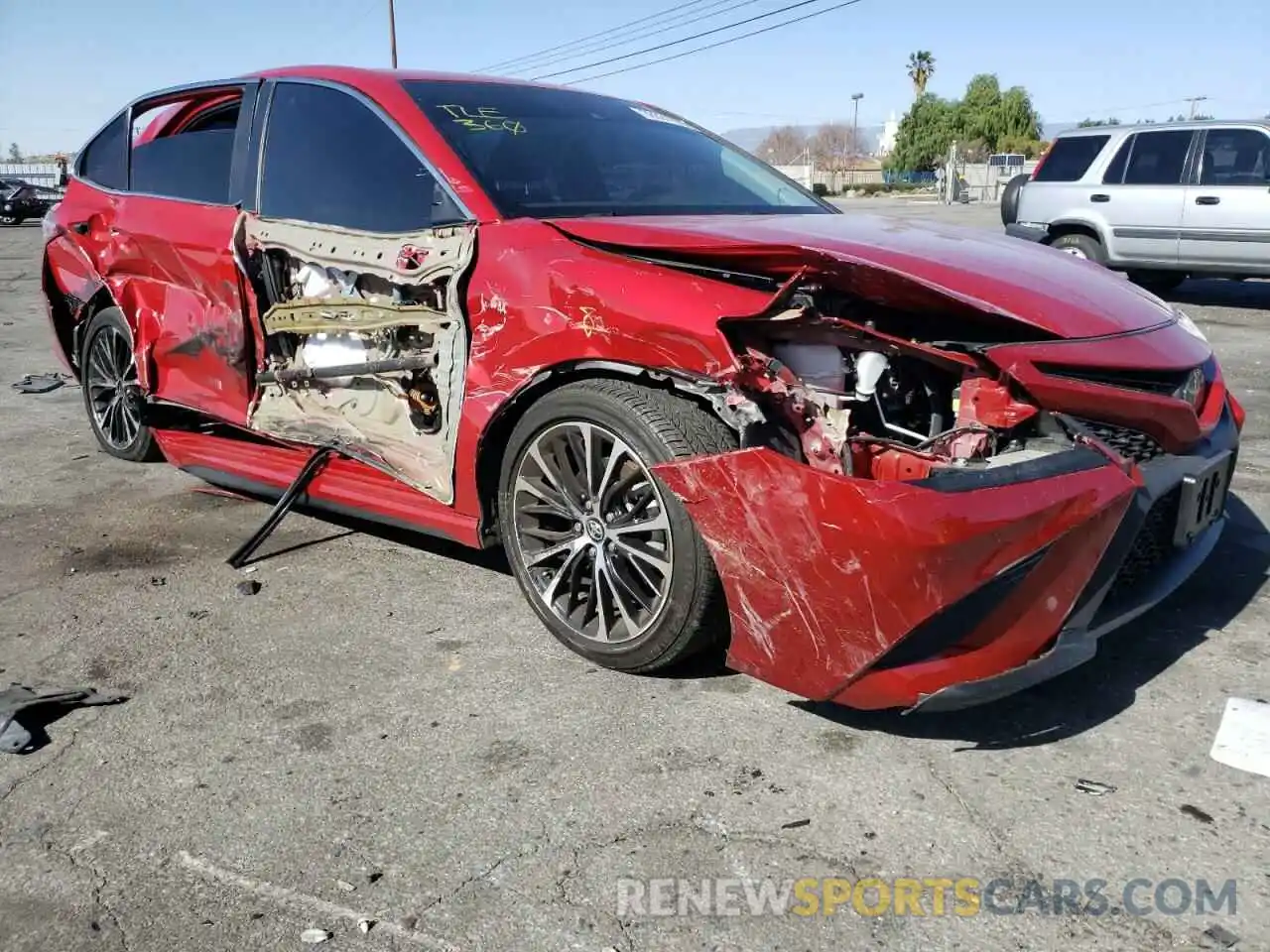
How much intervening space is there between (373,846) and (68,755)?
3.19 feet

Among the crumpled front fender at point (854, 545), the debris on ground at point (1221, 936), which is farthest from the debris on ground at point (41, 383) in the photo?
the debris on ground at point (1221, 936)

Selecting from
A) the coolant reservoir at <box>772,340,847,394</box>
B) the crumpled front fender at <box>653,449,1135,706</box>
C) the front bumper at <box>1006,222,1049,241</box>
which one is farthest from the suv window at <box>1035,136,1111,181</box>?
the crumpled front fender at <box>653,449,1135,706</box>

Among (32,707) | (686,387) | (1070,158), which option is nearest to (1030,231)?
(1070,158)

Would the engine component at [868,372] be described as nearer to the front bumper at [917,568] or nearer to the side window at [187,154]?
the front bumper at [917,568]

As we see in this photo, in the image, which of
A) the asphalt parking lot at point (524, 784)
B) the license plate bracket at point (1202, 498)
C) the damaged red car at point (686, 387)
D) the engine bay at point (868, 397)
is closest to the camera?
the asphalt parking lot at point (524, 784)

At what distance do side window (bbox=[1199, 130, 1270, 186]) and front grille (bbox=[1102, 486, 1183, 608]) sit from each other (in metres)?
9.01

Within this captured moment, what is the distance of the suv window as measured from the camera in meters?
11.2

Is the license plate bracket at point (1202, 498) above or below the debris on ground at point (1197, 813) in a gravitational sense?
above

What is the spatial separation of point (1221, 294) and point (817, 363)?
11.3m

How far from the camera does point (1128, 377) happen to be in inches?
108

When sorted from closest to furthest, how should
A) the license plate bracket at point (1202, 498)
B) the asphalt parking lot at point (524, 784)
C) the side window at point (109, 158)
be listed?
the asphalt parking lot at point (524, 784), the license plate bracket at point (1202, 498), the side window at point (109, 158)

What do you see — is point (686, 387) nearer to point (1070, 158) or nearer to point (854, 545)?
point (854, 545)

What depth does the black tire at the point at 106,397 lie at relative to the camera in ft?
16.5

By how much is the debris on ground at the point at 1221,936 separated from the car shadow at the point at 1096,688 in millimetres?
669
